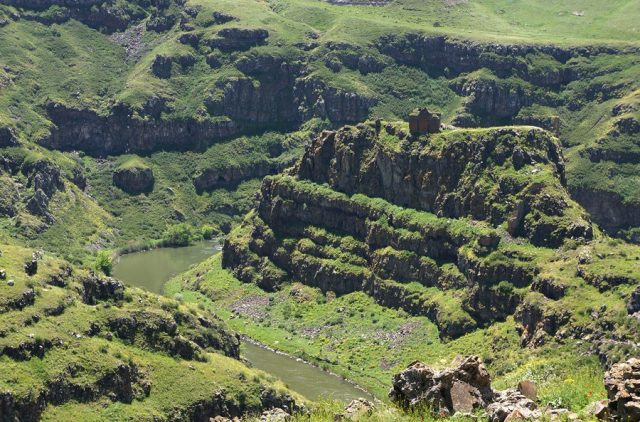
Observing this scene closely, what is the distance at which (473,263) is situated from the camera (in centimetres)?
19375

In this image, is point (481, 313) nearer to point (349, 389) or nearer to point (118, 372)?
point (349, 389)

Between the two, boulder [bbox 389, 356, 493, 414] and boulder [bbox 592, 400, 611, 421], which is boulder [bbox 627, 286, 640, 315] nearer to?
boulder [bbox 389, 356, 493, 414]

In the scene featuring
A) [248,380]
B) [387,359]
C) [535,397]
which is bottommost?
[387,359]

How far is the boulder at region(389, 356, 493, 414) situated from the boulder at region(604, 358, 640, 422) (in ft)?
34.5

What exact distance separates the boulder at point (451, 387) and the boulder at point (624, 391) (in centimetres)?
1051

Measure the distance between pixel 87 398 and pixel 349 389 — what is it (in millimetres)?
59013

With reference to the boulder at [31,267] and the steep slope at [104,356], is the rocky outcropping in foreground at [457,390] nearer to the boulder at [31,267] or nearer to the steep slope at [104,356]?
the steep slope at [104,356]

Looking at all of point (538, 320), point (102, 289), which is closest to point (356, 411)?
point (102, 289)

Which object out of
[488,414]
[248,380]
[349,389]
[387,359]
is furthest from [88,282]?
[488,414]

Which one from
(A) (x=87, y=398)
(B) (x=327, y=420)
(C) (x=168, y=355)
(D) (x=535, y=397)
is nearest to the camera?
(D) (x=535, y=397)

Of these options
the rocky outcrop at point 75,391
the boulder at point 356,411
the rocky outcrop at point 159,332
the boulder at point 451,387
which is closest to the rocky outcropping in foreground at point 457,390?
the boulder at point 451,387

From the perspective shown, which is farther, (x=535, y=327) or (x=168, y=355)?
(x=535, y=327)

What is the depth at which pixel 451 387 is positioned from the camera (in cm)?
6341

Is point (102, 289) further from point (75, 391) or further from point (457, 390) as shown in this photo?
point (457, 390)
